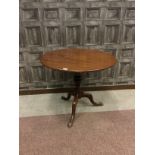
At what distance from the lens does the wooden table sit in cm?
223

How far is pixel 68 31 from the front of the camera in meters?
2.88

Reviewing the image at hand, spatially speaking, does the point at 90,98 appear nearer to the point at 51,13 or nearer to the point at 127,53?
the point at 127,53

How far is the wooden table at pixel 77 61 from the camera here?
2230 millimetres

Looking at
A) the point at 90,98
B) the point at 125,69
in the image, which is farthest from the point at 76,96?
the point at 125,69

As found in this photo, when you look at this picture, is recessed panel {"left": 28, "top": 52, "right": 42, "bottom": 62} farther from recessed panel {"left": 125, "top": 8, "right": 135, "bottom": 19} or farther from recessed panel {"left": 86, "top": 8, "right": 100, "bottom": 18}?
recessed panel {"left": 125, "top": 8, "right": 135, "bottom": 19}

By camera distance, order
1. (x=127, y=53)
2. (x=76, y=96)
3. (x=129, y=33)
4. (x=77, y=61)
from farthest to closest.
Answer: (x=127, y=53) → (x=129, y=33) → (x=76, y=96) → (x=77, y=61)

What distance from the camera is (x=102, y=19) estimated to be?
288 centimetres

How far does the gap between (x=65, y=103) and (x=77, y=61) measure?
2.32 ft

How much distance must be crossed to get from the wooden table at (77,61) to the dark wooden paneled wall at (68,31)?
0.87 ft

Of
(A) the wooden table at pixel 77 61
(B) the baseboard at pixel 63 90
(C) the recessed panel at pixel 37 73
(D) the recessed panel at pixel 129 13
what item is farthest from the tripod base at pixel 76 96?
(D) the recessed panel at pixel 129 13
